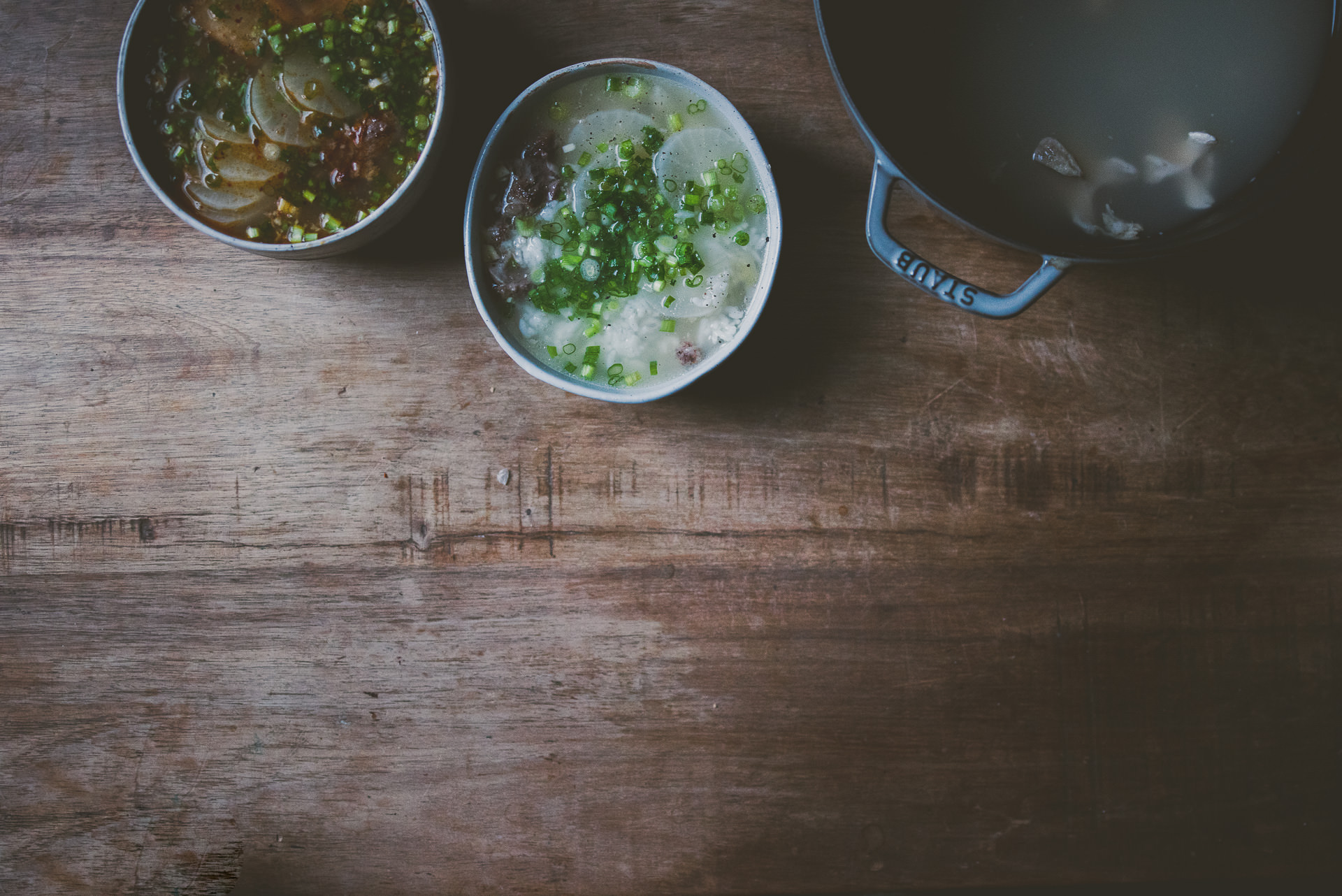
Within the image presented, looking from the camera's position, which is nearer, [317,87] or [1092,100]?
[1092,100]

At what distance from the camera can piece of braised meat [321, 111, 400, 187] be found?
142cm

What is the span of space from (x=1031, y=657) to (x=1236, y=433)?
589mm

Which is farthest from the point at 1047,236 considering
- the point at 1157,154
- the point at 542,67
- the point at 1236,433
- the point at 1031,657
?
the point at 542,67

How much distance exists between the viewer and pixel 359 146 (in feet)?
4.66

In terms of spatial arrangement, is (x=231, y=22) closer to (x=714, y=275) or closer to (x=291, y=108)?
(x=291, y=108)

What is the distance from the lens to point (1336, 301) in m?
1.54

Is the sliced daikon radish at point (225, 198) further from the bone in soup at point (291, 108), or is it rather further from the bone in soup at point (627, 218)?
the bone in soup at point (627, 218)

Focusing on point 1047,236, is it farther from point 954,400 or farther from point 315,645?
point 315,645

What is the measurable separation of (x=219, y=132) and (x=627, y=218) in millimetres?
733

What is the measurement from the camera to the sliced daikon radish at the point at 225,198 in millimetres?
1408

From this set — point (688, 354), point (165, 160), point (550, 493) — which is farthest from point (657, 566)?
point (165, 160)

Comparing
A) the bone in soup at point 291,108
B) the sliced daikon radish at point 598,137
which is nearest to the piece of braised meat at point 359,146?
the bone in soup at point 291,108

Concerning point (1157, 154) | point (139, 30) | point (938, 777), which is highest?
point (139, 30)

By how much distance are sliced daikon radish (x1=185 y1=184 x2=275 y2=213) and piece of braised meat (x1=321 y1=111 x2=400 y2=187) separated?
0.45 ft
